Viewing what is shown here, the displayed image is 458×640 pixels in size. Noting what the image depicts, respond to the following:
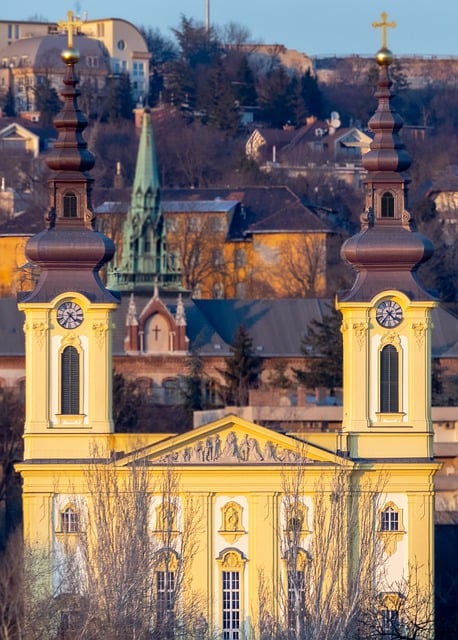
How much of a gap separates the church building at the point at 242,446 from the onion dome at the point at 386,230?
3cm

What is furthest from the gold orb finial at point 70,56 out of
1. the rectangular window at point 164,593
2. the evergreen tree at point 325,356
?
the evergreen tree at point 325,356

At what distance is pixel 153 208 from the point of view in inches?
4808

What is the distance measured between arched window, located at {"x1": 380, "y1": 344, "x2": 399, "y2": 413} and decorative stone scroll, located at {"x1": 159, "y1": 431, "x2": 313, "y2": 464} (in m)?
2.12

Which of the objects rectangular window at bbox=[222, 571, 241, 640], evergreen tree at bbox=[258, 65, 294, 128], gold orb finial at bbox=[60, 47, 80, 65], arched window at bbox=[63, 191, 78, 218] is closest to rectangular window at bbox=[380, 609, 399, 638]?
rectangular window at bbox=[222, 571, 241, 640]

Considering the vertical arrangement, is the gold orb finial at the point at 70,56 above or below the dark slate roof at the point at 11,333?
above

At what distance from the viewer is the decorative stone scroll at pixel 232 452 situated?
7775 cm

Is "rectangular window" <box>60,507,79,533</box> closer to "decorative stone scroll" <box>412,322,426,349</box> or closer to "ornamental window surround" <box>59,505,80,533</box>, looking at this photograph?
"ornamental window surround" <box>59,505,80,533</box>

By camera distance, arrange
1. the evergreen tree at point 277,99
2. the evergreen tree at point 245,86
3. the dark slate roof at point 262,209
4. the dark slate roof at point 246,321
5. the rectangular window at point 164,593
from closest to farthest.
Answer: the rectangular window at point 164,593 < the dark slate roof at point 246,321 < the dark slate roof at point 262,209 < the evergreen tree at point 245,86 < the evergreen tree at point 277,99

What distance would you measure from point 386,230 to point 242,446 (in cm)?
517

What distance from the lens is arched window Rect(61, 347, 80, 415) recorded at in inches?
3056

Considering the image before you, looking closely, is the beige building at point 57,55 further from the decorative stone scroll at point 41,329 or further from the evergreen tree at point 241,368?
the decorative stone scroll at point 41,329

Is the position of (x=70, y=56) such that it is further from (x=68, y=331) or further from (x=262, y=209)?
(x=262, y=209)

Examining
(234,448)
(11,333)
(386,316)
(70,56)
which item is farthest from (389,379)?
(11,333)

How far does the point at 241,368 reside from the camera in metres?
112
